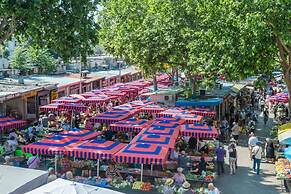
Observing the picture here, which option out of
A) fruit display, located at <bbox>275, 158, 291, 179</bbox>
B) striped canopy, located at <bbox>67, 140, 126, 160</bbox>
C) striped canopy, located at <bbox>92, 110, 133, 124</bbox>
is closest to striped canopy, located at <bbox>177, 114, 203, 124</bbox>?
striped canopy, located at <bbox>92, 110, 133, 124</bbox>

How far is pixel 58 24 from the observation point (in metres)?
21.3

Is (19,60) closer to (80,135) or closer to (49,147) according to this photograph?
(80,135)

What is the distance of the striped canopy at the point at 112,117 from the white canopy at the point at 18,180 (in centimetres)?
1040

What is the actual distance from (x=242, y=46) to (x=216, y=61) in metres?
1.71

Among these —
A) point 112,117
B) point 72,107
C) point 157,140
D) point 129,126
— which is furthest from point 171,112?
point 157,140

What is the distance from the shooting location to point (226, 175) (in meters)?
17.2

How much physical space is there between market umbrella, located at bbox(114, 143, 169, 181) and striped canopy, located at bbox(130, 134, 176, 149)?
633mm

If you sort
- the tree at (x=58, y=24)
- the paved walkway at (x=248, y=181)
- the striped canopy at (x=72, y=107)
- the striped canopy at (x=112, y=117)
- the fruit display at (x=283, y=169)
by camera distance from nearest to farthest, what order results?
the fruit display at (x=283, y=169) → the paved walkway at (x=248, y=181) → the tree at (x=58, y=24) → the striped canopy at (x=112, y=117) → the striped canopy at (x=72, y=107)

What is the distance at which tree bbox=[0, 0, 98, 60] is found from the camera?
65.0 feet

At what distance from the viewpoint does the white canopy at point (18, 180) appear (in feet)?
32.8

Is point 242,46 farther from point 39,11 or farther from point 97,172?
point 39,11

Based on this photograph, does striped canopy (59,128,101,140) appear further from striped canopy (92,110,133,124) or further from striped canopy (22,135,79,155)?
striped canopy (92,110,133,124)

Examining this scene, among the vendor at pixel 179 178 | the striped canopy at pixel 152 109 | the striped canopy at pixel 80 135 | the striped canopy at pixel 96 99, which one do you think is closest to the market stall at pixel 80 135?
the striped canopy at pixel 80 135

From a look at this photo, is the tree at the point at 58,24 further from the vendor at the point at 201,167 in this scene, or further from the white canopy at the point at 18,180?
the white canopy at the point at 18,180
